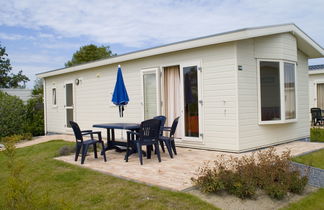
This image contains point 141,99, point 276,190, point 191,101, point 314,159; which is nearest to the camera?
point 276,190

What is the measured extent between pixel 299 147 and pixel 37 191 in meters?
5.81

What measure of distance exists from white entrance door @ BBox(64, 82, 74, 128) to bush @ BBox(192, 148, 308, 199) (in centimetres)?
843

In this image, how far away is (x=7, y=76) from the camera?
3494 centimetres

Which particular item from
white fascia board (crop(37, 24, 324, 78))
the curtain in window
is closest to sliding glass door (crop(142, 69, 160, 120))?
white fascia board (crop(37, 24, 324, 78))

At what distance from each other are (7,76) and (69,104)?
27440 mm

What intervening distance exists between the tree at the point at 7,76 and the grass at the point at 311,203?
36.6 metres

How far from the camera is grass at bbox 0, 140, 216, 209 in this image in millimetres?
3607

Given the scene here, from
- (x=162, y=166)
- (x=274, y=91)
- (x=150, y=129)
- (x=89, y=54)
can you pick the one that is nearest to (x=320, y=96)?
(x=274, y=91)

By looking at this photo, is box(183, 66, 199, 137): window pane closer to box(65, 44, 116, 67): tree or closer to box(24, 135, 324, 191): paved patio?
box(24, 135, 324, 191): paved patio

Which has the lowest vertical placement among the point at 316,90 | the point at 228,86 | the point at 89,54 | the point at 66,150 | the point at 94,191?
the point at 94,191

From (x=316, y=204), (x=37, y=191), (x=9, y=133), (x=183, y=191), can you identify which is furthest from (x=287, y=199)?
(x=9, y=133)

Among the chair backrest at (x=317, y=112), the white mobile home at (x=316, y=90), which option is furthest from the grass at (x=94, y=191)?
the white mobile home at (x=316, y=90)

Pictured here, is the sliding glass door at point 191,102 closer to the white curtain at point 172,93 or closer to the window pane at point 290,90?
the white curtain at point 172,93

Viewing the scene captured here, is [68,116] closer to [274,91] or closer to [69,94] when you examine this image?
[69,94]
